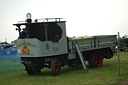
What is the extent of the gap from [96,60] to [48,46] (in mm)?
5200

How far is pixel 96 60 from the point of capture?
18.3 metres

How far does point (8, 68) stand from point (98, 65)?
6521mm

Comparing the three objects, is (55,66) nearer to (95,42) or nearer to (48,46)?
(48,46)

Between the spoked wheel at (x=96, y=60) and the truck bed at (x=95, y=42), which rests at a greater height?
the truck bed at (x=95, y=42)

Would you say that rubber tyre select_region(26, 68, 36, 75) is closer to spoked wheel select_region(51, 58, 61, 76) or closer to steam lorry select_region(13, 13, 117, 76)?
steam lorry select_region(13, 13, 117, 76)

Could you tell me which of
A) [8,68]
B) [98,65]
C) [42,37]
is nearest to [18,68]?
[8,68]

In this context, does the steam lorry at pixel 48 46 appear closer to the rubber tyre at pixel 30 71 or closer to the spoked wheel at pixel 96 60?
the rubber tyre at pixel 30 71

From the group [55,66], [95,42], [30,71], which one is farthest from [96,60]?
[30,71]

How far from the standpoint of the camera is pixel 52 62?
Answer: 47.7 feet

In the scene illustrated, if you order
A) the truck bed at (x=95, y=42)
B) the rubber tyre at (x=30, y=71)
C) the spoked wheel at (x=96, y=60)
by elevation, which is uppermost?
the truck bed at (x=95, y=42)

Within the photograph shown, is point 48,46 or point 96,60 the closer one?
point 48,46

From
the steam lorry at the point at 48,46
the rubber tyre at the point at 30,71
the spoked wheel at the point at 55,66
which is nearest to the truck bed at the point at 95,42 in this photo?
the steam lorry at the point at 48,46

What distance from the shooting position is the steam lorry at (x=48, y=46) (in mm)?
14250

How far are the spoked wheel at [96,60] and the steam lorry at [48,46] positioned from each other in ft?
2.78
